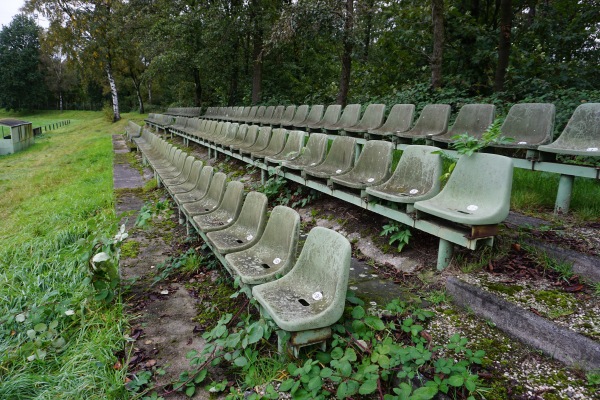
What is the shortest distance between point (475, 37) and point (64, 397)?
970cm

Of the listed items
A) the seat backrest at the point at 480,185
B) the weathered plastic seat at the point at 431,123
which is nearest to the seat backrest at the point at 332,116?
the weathered plastic seat at the point at 431,123

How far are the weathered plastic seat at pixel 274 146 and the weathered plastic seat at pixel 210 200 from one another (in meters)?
1.13

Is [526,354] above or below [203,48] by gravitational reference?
below

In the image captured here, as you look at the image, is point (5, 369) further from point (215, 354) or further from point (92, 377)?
point (215, 354)

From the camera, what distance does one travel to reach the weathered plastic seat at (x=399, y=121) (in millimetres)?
4799

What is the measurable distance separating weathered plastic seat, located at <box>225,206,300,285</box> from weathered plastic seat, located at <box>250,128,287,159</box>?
2.42 metres

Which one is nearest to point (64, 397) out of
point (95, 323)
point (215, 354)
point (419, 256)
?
point (95, 323)

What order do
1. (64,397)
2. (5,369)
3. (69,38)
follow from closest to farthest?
(64,397), (5,369), (69,38)

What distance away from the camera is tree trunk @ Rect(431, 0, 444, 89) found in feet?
20.6

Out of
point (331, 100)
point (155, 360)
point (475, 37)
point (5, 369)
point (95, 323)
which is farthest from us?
point (331, 100)

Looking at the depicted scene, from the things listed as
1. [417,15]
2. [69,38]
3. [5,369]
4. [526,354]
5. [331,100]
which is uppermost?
[69,38]

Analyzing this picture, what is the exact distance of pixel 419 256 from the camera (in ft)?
8.46

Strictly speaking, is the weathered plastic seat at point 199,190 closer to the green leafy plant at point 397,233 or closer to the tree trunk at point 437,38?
the green leafy plant at point 397,233

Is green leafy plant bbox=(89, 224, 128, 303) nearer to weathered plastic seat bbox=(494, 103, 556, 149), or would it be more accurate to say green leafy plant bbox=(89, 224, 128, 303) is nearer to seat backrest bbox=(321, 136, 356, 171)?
seat backrest bbox=(321, 136, 356, 171)
